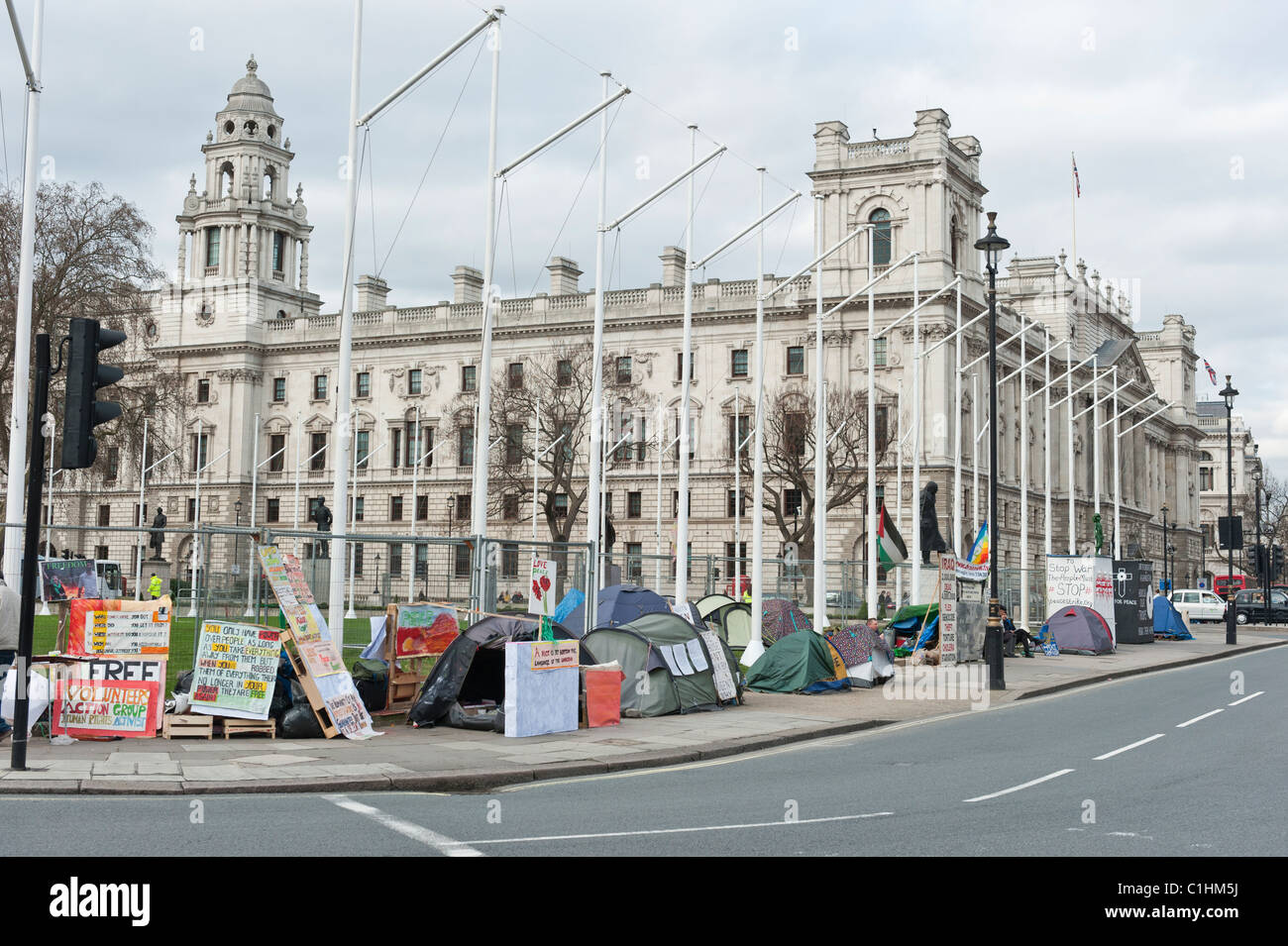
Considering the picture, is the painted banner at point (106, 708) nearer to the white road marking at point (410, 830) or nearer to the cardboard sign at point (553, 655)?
the white road marking at point (410, 830)

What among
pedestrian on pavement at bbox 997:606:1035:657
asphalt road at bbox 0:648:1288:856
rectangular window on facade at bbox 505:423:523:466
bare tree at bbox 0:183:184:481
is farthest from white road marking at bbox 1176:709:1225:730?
rectangular window on facade at bbox 505:423:523:466

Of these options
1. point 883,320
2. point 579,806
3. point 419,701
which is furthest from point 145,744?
point 883,320

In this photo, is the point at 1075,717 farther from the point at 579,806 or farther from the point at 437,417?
the point at 437,417

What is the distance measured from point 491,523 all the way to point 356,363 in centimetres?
1989

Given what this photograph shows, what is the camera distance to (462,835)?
1038 cm

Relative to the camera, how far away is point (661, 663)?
2033 centimetres

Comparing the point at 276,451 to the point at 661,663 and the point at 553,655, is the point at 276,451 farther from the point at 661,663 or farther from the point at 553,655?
the point at 553,655

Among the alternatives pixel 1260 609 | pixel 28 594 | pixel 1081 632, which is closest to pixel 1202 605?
pixel 1260 609

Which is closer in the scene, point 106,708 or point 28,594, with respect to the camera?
point 28,594

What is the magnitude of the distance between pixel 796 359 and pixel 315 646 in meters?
66.5

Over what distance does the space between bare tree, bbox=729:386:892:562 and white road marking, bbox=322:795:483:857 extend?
4898 centimetres

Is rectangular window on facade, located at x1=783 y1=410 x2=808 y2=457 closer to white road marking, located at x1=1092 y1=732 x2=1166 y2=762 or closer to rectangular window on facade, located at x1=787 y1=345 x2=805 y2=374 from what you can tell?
rectangular window on facade, located at x1=787 y1=345 x2=805 y2=374

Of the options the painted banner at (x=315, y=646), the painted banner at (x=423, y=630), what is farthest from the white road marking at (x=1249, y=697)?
the painted banner at (x=315, y=646)

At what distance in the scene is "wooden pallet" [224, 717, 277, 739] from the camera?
52.4 feet
